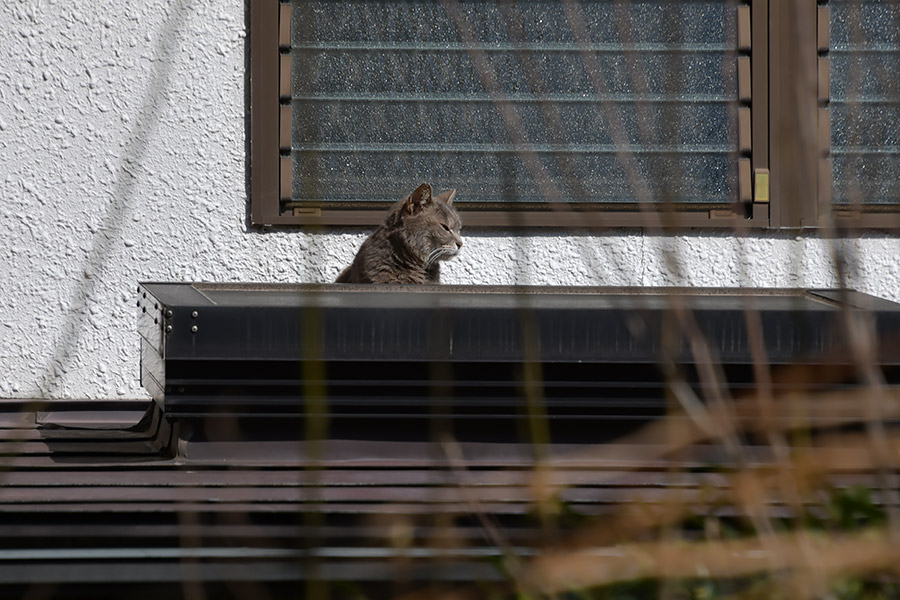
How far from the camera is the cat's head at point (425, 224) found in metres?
3.31

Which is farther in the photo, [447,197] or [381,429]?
[447,197]

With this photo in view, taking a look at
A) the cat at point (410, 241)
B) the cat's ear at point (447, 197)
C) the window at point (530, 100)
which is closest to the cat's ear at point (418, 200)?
the cat at point (410, 241)

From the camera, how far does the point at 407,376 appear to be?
60.0 inches

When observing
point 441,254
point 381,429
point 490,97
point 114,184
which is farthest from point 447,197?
point 381,429

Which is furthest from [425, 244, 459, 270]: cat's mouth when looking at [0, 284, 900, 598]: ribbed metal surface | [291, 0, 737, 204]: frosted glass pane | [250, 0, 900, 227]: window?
[0, 284, 900, 598]: ribbed metal surface

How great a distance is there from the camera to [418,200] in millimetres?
3318

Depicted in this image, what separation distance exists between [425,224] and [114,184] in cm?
114

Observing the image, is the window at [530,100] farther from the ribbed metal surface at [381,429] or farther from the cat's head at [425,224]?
the ribbed metal surface at [381,429]

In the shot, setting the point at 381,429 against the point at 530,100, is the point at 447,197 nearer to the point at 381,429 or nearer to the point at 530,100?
the point at 530,100

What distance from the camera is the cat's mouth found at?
3467 mm

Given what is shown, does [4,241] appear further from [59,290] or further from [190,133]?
[190,133]

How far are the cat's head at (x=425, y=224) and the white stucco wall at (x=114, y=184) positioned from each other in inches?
12.9

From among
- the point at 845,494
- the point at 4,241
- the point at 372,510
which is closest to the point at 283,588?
the point at 372,510

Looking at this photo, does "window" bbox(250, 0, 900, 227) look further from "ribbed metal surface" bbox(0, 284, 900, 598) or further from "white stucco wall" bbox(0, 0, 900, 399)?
"ribbed metal surface" bbox(0, 284, 900, 598)
